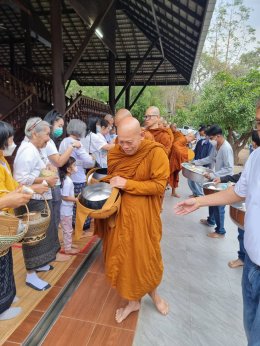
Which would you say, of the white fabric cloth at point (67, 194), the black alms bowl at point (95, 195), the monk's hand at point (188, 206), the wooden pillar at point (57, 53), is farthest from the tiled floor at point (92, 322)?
the wooden pillar at point (57, 53)

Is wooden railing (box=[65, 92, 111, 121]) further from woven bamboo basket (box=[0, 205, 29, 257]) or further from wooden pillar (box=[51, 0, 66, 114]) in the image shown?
woven bamboo basket (box=[0, 205, 29, 257])

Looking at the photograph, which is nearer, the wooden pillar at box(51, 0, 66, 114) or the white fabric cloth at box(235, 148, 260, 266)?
the white fabric cloth at box(235, 148, 260, 266)

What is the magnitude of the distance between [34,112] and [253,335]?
6682mm

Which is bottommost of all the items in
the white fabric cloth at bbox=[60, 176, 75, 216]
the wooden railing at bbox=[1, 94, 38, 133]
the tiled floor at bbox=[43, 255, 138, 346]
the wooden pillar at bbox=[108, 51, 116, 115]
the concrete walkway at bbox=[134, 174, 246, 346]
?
the concrete walkway at bbox=[134, 174, 246, 346]

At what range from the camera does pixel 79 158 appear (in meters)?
3.51

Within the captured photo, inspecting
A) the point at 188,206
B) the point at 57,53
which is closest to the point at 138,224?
the point at 188,206

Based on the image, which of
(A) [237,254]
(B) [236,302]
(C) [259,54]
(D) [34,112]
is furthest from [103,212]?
(C) [259,54]

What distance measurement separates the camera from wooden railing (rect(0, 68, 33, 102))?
6.77m

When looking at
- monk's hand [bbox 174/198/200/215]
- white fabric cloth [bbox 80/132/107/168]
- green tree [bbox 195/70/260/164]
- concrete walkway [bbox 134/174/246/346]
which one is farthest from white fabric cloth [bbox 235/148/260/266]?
green tree [bbox 195/70/260/164]

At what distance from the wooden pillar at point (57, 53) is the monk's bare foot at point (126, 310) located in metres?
4.61

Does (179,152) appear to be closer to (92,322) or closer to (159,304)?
(159,304)

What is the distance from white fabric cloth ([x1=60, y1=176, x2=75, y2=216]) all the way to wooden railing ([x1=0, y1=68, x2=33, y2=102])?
4428 mm

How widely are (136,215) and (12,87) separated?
20.1 feet

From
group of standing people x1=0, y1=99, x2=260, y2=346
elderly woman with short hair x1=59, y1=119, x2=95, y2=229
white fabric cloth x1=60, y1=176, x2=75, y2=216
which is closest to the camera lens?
group of standing people x1=0, y1=99, x2=260, y2=346
